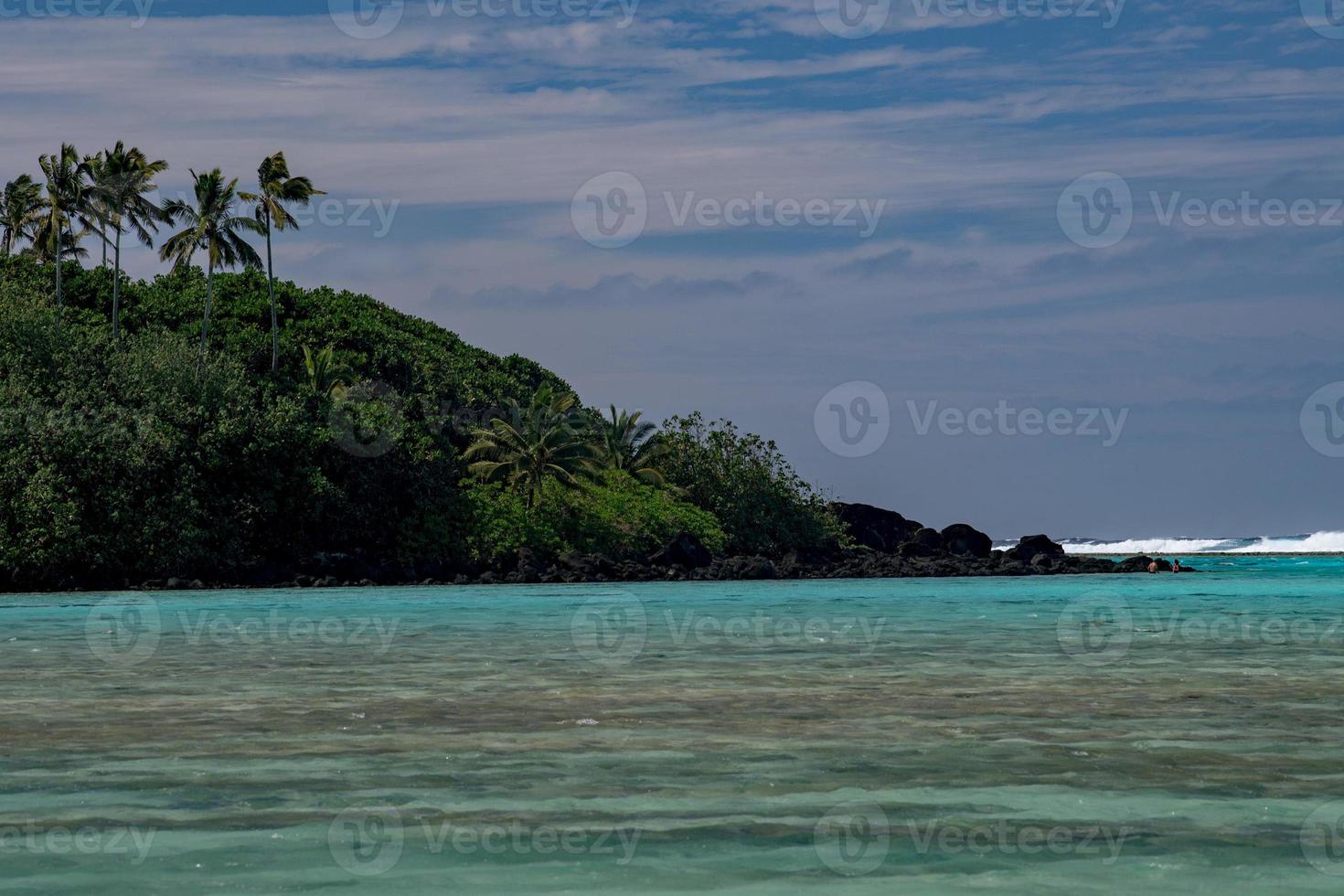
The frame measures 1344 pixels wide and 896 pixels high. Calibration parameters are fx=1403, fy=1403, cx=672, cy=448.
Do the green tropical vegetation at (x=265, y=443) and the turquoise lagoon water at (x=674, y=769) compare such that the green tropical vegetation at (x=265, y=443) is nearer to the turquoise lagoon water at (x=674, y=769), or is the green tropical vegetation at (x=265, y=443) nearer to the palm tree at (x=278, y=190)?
the palm tree at (x=278, y=190)

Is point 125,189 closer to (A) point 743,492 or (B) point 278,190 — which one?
(B) point 278,190

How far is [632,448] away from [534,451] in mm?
10942

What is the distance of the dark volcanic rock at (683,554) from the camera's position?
67.9 meters

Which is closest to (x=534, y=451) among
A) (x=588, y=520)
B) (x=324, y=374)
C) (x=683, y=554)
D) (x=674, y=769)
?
(x=588, y=520)

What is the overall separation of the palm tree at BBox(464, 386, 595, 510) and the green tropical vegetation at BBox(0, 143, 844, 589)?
0.12 m

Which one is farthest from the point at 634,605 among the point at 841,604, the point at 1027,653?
the point at 1027,653

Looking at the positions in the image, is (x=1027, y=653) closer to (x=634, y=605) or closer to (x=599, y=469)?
(x=634, y=605)

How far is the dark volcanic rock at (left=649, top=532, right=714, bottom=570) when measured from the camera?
67875 millimetres

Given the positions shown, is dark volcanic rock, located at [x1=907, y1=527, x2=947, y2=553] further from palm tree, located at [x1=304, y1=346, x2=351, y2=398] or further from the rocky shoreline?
palm tree, located at [x1=304, y1=346, x2=351, y2=398]

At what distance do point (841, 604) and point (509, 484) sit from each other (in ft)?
95.2

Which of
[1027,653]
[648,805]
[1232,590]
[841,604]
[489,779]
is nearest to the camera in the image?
[648,805]

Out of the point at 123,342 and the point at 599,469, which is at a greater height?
the point at 123,342

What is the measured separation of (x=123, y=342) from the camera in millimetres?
59625

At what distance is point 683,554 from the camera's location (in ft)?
225
